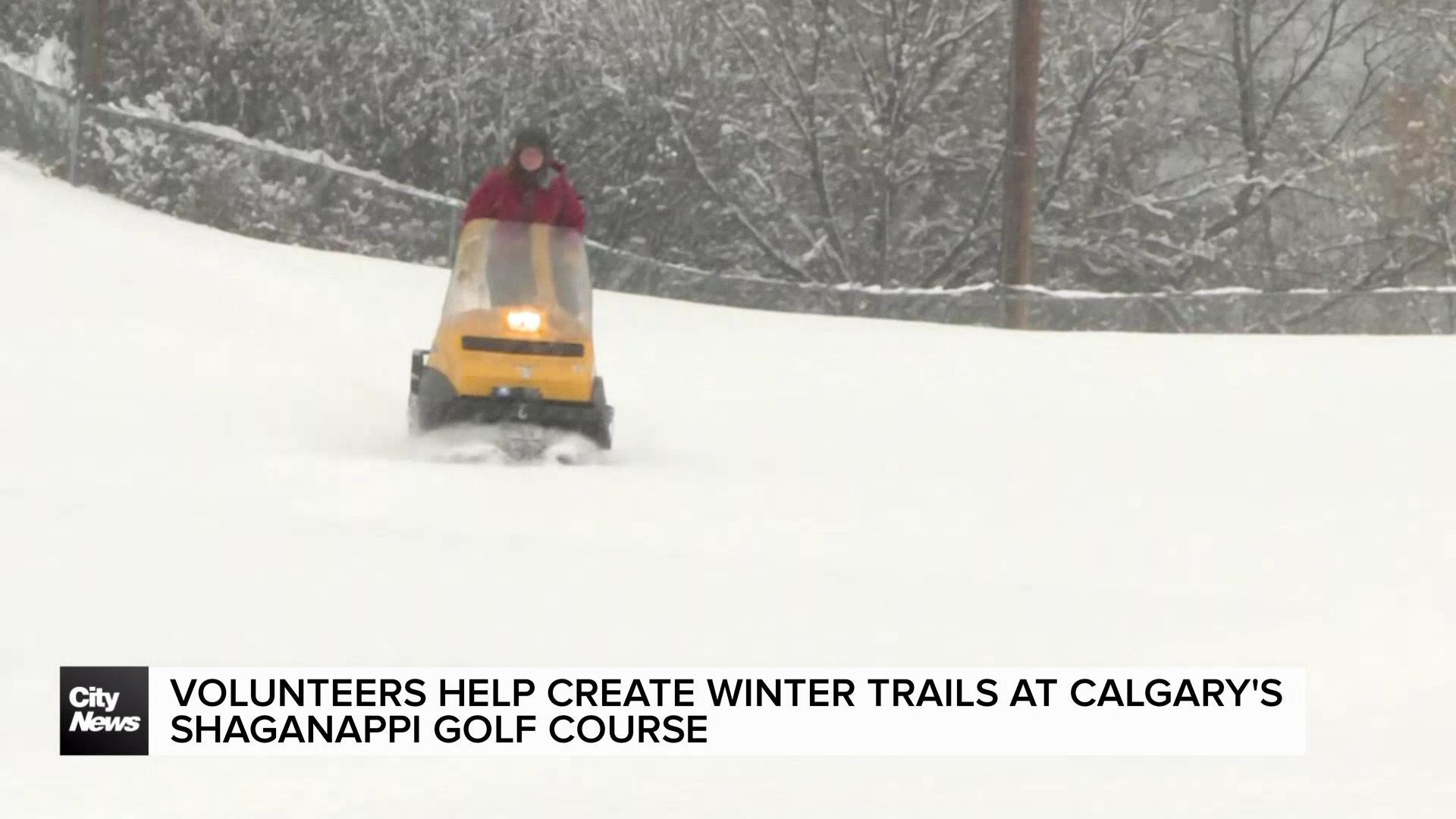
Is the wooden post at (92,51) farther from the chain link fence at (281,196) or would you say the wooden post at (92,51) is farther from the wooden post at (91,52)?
the chain link fence at (281,196)

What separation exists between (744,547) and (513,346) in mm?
2813

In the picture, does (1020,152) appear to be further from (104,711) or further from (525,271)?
(104,711)

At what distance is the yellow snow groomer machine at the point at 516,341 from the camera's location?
34.1 ft

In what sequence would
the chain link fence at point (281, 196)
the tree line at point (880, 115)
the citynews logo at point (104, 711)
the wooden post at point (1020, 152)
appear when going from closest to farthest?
the citynews logo at point (104, 711) < the wooden post at point (1020, 152) < the chain link fence at point (281, 196) < the tree line at point (880, 115)

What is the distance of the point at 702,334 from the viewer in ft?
60.2

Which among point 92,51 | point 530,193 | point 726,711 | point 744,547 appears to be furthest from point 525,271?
point 92,51

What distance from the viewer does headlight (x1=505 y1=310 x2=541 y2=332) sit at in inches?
416

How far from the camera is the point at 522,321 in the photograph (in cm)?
1057

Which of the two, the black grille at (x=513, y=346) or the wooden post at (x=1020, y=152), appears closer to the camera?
the black grille at (x=513, y=346)

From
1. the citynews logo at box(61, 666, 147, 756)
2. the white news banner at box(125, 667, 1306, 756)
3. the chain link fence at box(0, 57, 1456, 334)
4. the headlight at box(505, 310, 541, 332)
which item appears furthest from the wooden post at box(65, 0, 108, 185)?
the white news banner at box(125, 667, 1306, 756)

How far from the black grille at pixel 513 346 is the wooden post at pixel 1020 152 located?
9.96 m

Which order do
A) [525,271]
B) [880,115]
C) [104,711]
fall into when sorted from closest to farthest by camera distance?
[104,711] < [525,271] < [880,115]

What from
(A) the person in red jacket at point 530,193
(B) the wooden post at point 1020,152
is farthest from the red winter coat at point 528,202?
(B) the wooden post at point 1020,152

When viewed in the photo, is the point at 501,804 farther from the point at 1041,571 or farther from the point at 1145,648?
the point at 1041,571
